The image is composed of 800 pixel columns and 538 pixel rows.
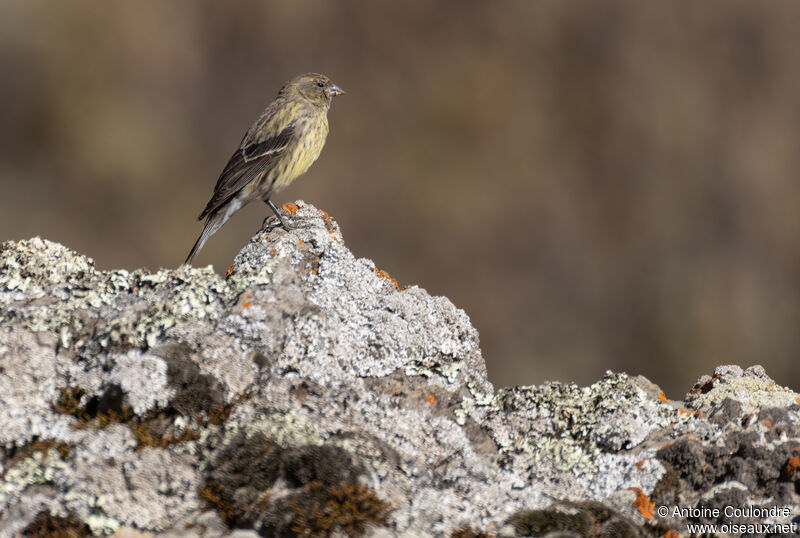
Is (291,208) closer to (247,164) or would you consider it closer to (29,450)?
(247,164)

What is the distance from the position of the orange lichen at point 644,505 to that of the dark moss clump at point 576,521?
0.14 meters

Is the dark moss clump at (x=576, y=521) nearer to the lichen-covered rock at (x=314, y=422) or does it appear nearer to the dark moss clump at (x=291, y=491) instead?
the lichen-covered rock at (x=314, y=422)

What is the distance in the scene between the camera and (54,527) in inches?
139

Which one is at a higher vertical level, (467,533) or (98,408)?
(98,408)

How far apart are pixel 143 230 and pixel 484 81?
776 centimetres

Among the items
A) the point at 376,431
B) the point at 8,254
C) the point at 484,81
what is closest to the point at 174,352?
the point at 376,431

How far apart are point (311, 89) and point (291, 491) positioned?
22.6 ft

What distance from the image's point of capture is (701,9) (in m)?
17.2

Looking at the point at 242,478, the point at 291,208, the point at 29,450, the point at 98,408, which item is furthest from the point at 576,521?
the point at 291,208

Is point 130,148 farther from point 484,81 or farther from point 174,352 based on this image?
point 174,352

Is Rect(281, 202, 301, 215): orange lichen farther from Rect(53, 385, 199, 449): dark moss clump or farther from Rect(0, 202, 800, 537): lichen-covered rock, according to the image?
Rect(53, 385, 199, 449): dark moss clump

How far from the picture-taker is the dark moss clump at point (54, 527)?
351 centimetres

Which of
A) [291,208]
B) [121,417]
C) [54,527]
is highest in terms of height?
[291,208]

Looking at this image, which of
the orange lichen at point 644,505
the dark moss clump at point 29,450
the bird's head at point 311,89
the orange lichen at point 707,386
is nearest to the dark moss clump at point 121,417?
the dark moss clump at point 29,450
